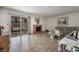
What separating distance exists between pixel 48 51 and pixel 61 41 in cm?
25

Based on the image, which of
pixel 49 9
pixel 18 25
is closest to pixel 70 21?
pixel 49 9

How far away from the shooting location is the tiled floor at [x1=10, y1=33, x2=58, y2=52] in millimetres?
1296

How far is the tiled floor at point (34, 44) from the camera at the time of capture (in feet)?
4.25

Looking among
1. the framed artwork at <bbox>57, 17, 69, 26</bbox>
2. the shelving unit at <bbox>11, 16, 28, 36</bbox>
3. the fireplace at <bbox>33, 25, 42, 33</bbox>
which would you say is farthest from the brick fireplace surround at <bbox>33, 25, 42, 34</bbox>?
the framed artwork at <bbox>57, 17, 69, 26</bbox>

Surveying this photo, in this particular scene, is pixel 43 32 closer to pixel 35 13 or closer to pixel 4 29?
pixel 35 13

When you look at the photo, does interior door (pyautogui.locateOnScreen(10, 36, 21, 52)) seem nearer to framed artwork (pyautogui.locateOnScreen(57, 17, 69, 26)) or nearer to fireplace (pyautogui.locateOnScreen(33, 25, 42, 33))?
fireplace (pyautogui.locateOnScreen(33, 25, 42, 33))

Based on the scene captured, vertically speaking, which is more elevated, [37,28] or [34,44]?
[37,28]

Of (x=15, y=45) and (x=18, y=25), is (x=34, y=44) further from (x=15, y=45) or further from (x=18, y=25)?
(x=18, y=25)

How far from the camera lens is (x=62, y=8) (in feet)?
4.22

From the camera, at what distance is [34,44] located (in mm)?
1322

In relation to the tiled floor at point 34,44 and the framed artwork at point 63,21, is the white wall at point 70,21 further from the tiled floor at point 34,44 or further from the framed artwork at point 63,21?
the tiled floor at point 34,44

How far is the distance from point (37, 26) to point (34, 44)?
0.97ft

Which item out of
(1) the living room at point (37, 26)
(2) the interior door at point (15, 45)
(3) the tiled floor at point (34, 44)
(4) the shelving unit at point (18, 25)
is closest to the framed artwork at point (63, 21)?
(1) the living room at point (37, 26)
